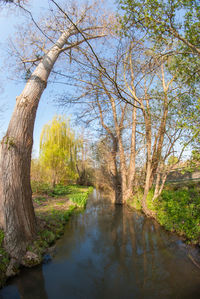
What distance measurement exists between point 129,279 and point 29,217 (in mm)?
2332

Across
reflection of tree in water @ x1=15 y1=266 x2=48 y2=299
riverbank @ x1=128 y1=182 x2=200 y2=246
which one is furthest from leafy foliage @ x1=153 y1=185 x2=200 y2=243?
reflection of tree in water @ x1=15 y1=266 x2=48 y2=299

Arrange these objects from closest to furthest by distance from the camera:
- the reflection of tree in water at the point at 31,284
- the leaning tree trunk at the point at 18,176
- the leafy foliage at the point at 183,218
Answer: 1. the reflection of tree in water at the point at 31,284
2. the leaning tree trunk at the point at 18,176
3. the leafy foliage at the point at 183,218

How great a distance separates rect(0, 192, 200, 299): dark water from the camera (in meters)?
2.95

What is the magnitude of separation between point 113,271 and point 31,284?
1546mm

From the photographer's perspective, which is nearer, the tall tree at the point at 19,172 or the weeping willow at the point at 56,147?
the tall tree at the point at 19,172

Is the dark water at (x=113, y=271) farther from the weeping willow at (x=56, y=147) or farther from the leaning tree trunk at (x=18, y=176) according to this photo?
the weeping willow at (x=56, y=147)

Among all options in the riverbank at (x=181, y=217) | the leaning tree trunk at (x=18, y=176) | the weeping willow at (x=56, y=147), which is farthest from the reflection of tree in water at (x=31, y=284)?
the weeping willow at (x=56, y=147)

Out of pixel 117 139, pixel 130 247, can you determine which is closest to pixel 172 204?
pixel 130 247

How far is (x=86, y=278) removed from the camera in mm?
3391

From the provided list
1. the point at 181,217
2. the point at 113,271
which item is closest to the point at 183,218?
the point at 181,217

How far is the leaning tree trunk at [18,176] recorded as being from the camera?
3496 millimetres

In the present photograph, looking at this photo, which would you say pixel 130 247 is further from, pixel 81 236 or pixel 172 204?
pixel 172 204

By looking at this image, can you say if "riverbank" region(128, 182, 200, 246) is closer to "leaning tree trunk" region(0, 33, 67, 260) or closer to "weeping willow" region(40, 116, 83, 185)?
"leaning tree trunk" region(0, 33, 67, 260)

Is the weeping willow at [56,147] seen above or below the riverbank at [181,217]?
above
